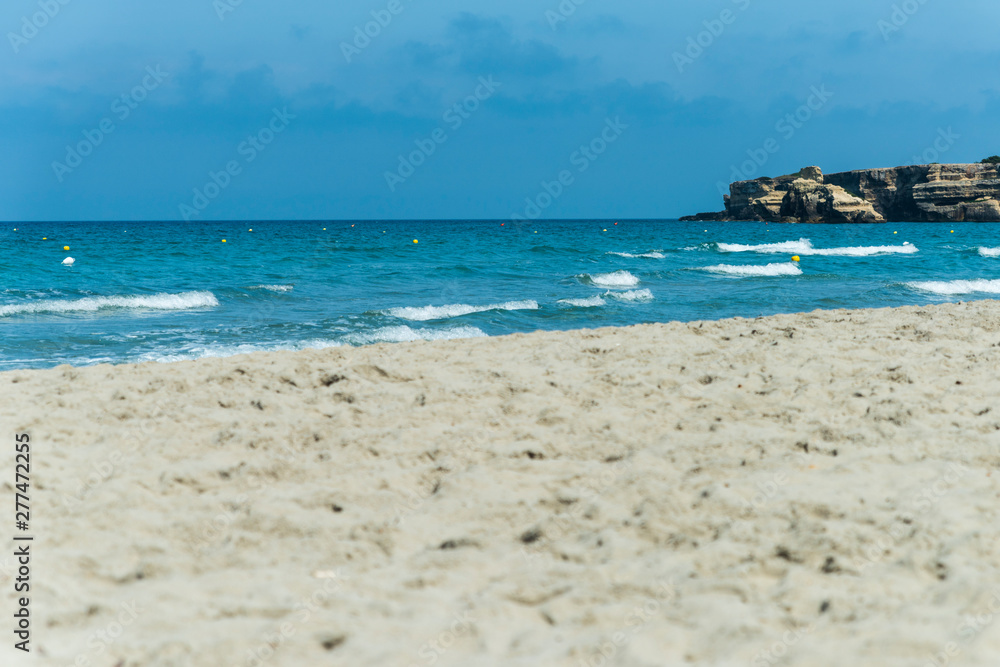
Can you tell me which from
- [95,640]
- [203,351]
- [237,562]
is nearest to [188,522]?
[237,562]

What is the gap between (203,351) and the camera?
9109 mm

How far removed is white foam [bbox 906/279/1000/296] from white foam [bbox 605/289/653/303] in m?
6.69

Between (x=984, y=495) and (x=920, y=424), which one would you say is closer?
(x=984, y=495)

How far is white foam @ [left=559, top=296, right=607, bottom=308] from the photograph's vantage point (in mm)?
13516

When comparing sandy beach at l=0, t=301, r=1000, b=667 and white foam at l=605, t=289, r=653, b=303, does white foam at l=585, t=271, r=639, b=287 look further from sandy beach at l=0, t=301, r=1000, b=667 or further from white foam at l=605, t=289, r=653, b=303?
sandy beach at l=0, t=301, r=1000, b=667

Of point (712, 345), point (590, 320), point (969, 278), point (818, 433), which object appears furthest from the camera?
point (969, 278)

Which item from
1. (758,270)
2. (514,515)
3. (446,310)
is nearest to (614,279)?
(758,270)

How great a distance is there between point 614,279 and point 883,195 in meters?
76.2

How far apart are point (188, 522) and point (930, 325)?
8357 mm

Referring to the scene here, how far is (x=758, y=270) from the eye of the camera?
70.9 feet

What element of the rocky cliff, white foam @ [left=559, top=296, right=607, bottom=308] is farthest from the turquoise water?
the rocky cliff

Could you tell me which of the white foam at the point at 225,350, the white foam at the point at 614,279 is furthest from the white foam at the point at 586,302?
the white foam at the point at 225,350

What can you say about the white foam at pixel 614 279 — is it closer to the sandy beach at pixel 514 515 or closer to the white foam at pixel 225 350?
the white foam at pixel 225 350

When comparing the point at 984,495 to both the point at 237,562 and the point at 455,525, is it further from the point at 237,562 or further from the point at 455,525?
the point at 237,562
